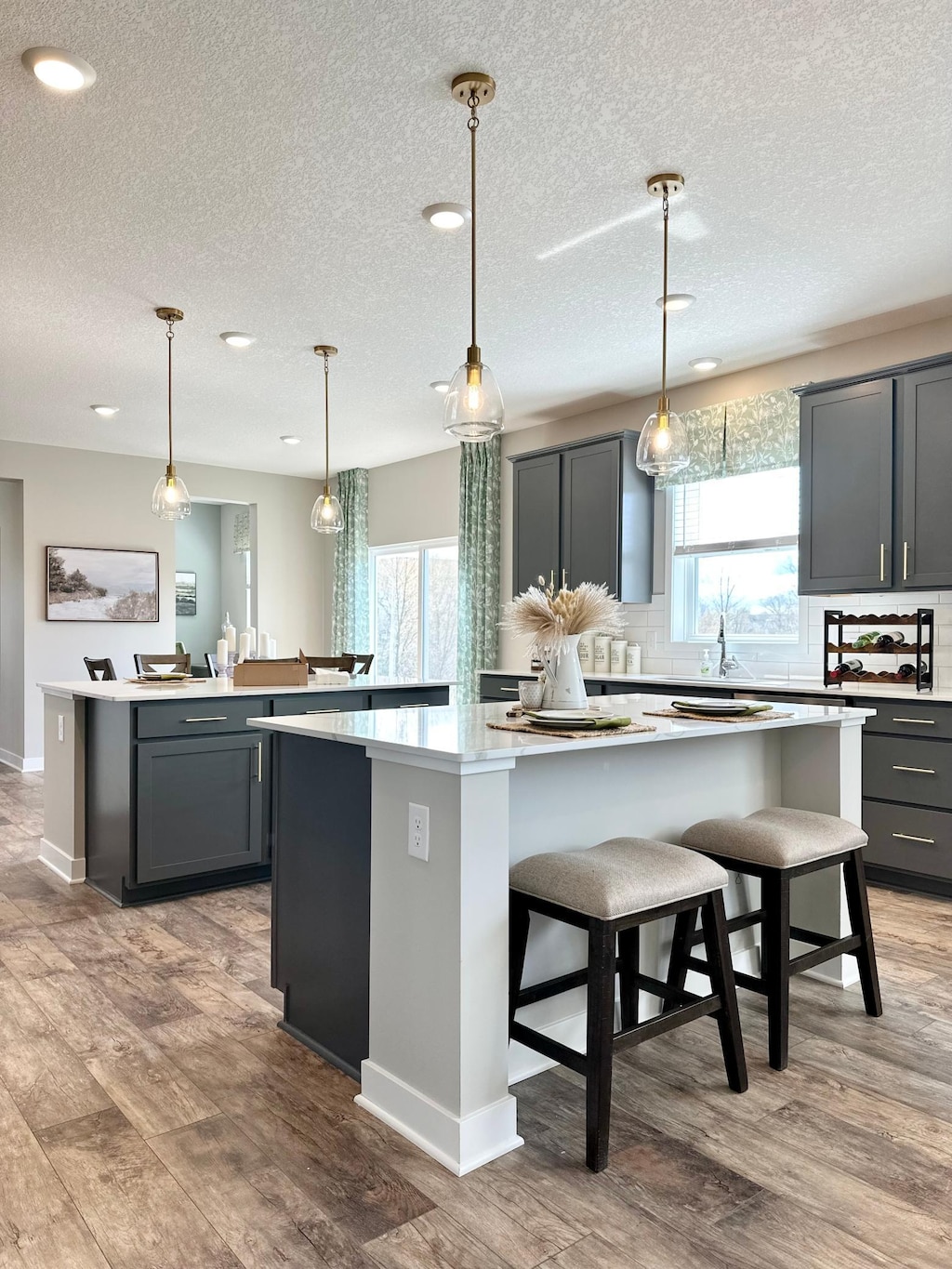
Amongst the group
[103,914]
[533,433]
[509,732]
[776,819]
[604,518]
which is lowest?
[103,914]

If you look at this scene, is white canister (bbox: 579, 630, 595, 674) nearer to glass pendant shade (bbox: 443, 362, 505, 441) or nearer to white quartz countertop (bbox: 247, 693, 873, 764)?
white quartz countertop (bbox: 247, 693, 873, 764)

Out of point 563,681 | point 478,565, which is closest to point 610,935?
point 563,681

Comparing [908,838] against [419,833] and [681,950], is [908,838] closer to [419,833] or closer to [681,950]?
[681,950]

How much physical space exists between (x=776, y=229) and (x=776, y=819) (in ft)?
7.51

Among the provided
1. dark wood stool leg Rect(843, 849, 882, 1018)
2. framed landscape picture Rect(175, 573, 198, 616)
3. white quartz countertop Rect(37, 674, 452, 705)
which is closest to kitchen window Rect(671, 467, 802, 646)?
white quartz countertop Rect(37, 674, 452, 705)

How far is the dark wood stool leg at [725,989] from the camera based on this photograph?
2172 mm

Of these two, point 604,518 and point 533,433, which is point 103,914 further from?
point 533,433

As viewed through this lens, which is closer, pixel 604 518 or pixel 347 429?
pixel 604 518

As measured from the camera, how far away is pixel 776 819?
8.55 ft

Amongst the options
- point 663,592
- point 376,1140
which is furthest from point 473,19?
point 663,592

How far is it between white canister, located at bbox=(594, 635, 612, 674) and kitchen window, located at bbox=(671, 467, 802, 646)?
18.7 inches

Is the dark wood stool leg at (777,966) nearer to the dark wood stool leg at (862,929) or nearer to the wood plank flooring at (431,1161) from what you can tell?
the wood plank flooring at (431,1161)

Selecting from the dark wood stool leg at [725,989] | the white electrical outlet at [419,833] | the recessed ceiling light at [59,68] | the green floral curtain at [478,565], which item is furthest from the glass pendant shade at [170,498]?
the dark wood stool leg at [725,989]

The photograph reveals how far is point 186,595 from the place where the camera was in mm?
10797
